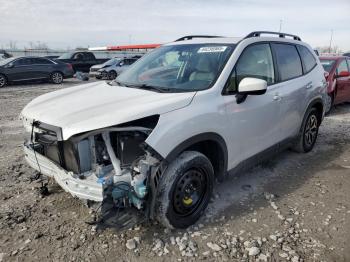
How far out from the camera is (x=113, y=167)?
9.29 feet

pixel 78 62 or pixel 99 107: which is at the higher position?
pixel 99 107

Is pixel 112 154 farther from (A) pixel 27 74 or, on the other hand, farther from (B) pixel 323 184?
(A) pixel 27 74

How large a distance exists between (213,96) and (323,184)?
2.29 m

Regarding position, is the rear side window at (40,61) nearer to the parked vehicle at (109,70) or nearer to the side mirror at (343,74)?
the parked vehicle at (109,70)

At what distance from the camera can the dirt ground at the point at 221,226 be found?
9.52 feet

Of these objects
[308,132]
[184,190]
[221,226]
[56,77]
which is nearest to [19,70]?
[56,77]

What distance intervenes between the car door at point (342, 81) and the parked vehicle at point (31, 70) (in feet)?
43.5

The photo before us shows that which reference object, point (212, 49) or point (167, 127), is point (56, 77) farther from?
point (167, 127)

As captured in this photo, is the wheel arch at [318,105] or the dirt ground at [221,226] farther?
the wheel arch at [318,105]

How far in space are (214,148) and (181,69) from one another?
1011 millimetres

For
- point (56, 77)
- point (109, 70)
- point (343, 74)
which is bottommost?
point (56, 77)

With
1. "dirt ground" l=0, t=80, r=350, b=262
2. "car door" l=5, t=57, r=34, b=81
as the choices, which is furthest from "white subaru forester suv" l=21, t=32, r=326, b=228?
"car door" l=5, t=57, r=34, b=81

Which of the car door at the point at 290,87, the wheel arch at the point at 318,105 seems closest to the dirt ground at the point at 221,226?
the car door at the point at 290,87

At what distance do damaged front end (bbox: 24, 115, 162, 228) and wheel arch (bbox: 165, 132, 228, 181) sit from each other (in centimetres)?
46
